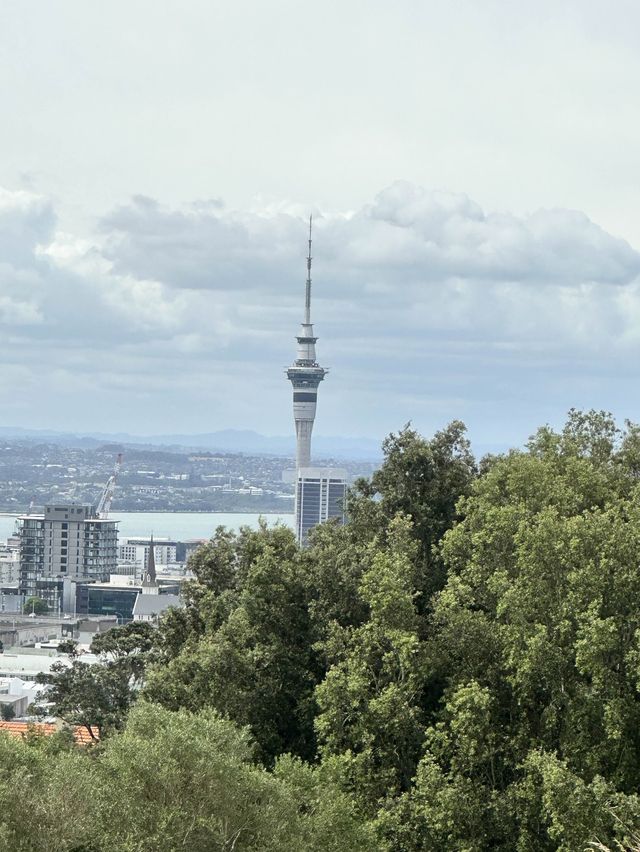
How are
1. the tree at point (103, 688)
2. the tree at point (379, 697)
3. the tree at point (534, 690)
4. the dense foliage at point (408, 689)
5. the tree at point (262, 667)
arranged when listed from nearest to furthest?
the dense foliage at point (408, 689) → the tree at point (534, 690) → the tree at point (379, 697) → the tree at point (262, 667) → the tree at point (103, 688)

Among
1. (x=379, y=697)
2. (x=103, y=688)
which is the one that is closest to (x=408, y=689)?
(x=379, y=697)

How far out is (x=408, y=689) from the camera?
2948 cm

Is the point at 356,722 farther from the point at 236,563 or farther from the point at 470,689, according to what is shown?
the point at 236,563

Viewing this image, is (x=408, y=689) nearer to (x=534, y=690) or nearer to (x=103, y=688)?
(x=534, y=690)

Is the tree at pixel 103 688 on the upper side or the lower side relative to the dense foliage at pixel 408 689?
lower

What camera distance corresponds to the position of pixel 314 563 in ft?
117

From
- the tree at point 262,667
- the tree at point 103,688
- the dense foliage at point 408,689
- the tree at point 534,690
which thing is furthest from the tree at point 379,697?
the tree at point 103,688

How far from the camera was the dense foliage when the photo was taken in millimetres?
24547

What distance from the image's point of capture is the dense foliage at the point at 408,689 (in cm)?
2455

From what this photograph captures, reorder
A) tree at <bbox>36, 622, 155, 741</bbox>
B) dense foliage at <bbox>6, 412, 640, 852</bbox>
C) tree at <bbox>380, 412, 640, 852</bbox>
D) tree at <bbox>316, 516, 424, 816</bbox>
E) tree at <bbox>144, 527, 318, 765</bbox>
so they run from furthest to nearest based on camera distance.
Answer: tree at <bbox>36, 622, 155, 741</bbox>, tree at <bbox>144, 527, 318, 765</bbox>, tree at <bbox>316, 516, 424, 816</bbox>, tree at <bbox>380, 412, 640, 852</bbox>, dense foliage at <bbox>6, 412, 640, 852</bbox>

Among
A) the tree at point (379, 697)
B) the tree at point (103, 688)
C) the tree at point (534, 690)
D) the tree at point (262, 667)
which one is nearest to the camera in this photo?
the tree at point (534, 690)

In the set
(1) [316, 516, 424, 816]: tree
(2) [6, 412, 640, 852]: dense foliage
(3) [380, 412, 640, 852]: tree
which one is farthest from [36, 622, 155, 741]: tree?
(3) [380, 412, 640, 852]: tree

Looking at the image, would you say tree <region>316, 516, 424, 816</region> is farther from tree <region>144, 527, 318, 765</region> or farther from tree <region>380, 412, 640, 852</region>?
tree <region>144, 527, 318, 765</region>

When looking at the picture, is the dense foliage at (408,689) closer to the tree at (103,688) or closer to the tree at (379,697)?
the tree at (379,697)
